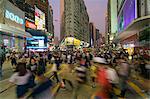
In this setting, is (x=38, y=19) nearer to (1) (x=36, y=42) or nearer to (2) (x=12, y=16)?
Result: (1) (x=36, y=42)

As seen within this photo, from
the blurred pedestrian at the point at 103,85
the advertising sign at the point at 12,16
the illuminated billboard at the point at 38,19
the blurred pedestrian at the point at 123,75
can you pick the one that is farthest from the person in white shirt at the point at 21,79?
the illuminated billboard at the point at 38,19

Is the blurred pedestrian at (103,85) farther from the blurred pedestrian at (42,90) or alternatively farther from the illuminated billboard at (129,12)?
the illuminated billboard at (129,12)

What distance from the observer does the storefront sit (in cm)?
4731

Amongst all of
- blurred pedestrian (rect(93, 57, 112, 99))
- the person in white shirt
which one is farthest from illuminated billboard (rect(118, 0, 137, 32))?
blurred pedestrian (rect(93, 57, 112, 99))

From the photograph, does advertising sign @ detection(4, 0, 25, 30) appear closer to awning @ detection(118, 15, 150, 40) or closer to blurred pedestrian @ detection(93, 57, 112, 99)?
awning @ detection(118, 15, 150, 40)

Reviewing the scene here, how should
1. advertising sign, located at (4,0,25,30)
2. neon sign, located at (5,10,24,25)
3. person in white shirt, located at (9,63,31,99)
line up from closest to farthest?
person in white shirt, located at (9,63,31,99) < advertising sign, located at (4,0,25,30) < neon sign, located at (5,10,24,25)

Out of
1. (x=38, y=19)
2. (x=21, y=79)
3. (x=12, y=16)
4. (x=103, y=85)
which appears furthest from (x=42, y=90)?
(x=38, y=19)

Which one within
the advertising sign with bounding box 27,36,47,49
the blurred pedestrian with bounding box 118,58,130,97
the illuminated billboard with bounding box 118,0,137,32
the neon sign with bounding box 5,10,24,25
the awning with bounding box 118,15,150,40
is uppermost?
the illuminated billboard with bounding box 118,0,137,32

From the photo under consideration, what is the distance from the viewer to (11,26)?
5353cm

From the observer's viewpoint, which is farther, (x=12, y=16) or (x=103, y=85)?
(x=12, y=16)

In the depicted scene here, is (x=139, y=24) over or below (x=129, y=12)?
below

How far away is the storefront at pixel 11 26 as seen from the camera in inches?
1862

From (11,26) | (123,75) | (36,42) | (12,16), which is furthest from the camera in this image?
(36,42)

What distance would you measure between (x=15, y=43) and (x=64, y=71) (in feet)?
136
